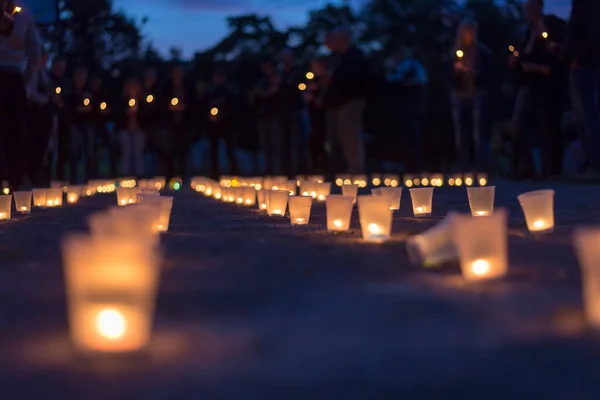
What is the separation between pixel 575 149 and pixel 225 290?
13.7m

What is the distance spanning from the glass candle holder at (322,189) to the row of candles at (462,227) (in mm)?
11

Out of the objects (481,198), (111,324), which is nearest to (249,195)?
(481,198)

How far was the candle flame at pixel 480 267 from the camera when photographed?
3.44m

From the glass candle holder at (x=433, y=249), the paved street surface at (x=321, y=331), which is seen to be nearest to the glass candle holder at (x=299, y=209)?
the paved street surface at (x=321, y=331)

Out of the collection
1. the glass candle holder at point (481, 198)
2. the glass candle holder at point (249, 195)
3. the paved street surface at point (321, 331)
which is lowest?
the paved street surface at point (321, 331)

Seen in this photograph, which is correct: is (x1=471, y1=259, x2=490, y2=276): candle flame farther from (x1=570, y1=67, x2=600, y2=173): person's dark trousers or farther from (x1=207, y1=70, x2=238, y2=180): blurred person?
(x1=207, y1=70, x2=238, y2=180): blurred person

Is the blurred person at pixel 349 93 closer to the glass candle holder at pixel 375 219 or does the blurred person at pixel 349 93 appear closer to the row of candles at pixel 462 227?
the row of candles at pixel 462 227

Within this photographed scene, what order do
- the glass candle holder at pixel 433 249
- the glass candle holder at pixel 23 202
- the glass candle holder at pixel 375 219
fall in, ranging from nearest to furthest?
the glass candle holder at pixel 433 249 → the glass candle holder at pixel 375 219 → the glass candle holder at pixel 23 202

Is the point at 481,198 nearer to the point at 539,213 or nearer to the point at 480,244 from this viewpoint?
the point at 539,213

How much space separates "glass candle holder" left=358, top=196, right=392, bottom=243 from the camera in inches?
187

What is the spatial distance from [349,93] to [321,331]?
11388 millimetres

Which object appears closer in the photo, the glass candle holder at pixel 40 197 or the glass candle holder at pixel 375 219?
the glass candle holder at pixel 375 219

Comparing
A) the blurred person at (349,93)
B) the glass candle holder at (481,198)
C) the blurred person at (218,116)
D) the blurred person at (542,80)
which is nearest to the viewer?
the glass candle holder at (481,198)

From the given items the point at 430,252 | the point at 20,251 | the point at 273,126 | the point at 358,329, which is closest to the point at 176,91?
the point at 273,126
